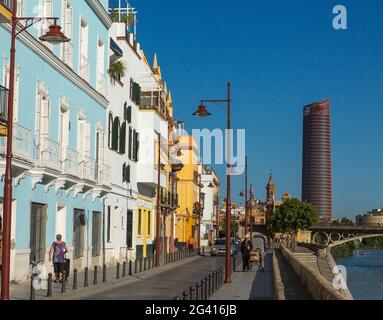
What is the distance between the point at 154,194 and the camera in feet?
182

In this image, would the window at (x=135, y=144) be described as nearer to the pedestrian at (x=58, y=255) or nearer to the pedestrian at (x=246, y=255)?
the pedestrian at (x=246, y=255)

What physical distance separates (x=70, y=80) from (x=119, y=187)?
12.1 m

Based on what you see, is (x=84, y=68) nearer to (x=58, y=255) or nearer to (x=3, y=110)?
(x=58, y=255)

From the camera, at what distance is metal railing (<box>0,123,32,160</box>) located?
2289 cm

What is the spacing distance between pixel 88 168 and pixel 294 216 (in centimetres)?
8666

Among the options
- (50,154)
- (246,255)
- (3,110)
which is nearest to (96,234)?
(246,255)

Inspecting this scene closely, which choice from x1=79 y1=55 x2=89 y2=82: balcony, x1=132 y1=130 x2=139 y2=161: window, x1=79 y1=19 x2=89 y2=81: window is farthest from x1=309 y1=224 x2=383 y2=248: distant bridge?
x1=79 y1=19 x2=89 y2=81: window

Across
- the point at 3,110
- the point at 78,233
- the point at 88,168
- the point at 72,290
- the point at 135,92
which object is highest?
the point at 135,92

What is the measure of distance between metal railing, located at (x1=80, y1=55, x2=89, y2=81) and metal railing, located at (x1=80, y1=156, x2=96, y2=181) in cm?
382

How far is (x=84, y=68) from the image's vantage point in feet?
109

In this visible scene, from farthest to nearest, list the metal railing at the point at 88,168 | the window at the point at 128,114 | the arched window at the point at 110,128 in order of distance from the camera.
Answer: the window at the point at 128,114 < the arched window at the point at 110,128 < the metal railing at the point at 88,168

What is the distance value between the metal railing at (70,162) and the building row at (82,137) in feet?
0.15

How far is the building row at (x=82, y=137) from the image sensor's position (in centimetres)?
2489

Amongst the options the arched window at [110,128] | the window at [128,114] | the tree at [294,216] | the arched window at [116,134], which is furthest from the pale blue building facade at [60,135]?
the tree at [294,216]
